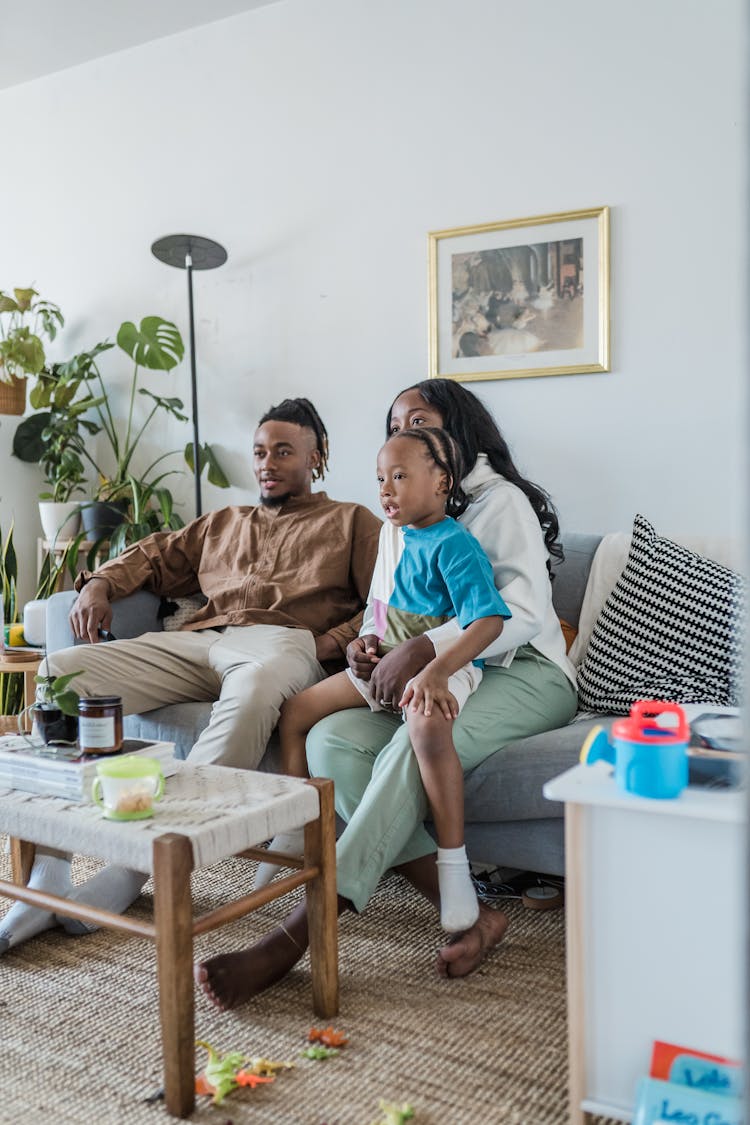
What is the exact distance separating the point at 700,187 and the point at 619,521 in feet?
3.05

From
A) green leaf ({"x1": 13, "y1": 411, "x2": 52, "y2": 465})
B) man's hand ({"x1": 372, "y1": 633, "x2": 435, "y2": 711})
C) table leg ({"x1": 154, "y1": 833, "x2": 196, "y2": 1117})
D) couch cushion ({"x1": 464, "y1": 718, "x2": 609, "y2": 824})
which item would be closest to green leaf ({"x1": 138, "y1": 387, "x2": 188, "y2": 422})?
green leaf ({"x1": 13, "y1": 411, "x2": 52, "y2": 465})

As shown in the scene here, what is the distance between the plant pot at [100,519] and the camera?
343 centimetres

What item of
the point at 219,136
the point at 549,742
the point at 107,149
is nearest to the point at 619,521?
the point at 549,742

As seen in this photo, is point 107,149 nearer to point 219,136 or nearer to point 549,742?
point 219,136

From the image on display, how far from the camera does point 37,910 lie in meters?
1.76

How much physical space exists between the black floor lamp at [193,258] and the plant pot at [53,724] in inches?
66.8

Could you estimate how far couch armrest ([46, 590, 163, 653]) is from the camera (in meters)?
2.52

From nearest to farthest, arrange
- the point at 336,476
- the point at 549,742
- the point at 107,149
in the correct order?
the point at 549,742, the point at 336,476, the point at 107,149

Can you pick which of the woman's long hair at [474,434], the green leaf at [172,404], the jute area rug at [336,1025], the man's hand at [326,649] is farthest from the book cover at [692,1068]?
the green leaf at [172,404]

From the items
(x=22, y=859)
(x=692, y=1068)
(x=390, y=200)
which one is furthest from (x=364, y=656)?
(x=390, y=200)

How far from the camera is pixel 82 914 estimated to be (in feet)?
4.56

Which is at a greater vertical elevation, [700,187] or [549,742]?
[700,187]

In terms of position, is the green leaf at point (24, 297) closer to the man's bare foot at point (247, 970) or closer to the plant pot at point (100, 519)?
the plant pot at point (100, 519)

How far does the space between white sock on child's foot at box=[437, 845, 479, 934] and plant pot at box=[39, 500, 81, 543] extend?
2.31 meters
